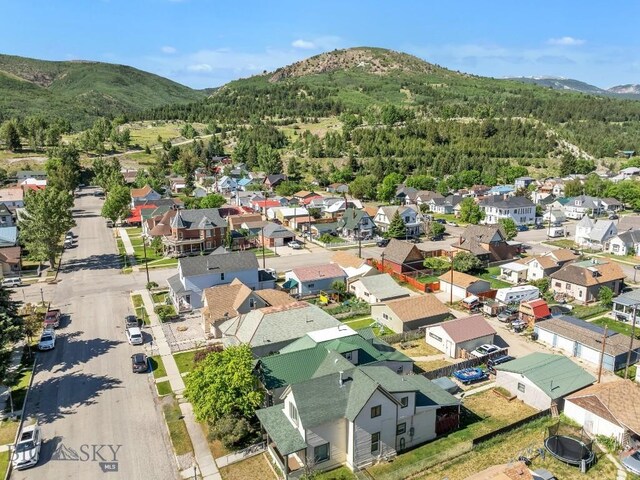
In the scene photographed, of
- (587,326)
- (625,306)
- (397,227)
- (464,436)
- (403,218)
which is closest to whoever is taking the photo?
(464,436)

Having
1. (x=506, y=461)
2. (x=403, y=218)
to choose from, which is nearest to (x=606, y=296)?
(x=506, y=461)

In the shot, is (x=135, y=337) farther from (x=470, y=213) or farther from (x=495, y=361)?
(x=470, y=213)

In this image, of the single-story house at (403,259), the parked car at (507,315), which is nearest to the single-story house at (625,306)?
the parked car at (507,315)

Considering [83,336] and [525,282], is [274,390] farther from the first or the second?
[525,282]

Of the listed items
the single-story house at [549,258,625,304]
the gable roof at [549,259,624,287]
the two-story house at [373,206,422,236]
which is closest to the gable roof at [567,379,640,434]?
the single-story house at [549,258,625,304]

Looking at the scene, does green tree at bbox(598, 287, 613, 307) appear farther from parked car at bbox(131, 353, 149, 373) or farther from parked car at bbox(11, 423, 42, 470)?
parked car at bbox(11, 423, 42, 470)

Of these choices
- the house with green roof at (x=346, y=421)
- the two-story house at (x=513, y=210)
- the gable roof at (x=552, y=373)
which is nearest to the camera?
the house with green roof at (x=346, y=421)

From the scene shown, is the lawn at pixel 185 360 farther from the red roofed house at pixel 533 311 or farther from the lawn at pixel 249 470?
the red roofed house at pixel 533 311
